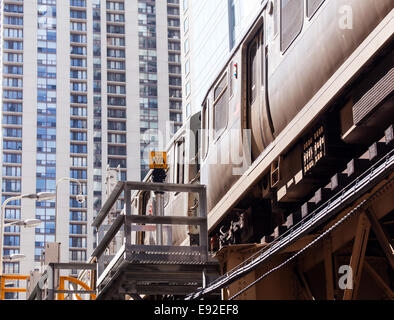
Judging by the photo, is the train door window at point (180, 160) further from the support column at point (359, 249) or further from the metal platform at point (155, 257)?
the support column at point (359, 249)

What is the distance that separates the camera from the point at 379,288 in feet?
35.1

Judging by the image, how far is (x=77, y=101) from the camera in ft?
357

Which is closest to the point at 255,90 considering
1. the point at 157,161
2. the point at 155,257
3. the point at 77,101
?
the point at 155,257

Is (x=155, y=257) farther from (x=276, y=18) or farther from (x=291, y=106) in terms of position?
(x=276, y=18)

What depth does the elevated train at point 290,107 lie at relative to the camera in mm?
8102

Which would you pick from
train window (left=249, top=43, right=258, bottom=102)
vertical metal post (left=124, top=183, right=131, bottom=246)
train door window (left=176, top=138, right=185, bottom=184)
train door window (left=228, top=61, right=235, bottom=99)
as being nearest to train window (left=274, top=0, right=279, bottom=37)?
train window (left=249, top=43, right=258, bottom=102)

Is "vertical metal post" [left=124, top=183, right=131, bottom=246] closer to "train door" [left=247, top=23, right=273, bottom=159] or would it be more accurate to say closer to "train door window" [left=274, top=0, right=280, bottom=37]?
"train door" [left=247, top=23, right=273, bottom=159]

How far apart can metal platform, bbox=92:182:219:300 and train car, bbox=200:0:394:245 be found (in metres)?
0.46

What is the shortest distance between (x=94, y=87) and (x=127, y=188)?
328ft

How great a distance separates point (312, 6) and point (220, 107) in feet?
13.5

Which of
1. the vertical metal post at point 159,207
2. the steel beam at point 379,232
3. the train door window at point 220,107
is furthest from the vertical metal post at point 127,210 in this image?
the steel beam at point 379,232

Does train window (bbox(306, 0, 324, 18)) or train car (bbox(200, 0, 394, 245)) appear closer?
train car (bbox(200, 0, 394, 245))

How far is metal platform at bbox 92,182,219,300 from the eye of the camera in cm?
1156
